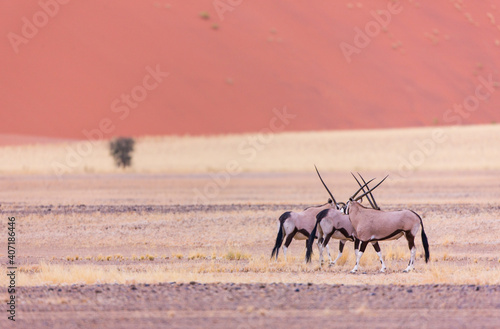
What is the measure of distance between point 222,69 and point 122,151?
13.9 meters

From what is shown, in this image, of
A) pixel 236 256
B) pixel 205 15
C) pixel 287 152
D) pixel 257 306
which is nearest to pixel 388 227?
pixel 236 256

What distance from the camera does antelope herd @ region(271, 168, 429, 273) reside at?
11.2 meters

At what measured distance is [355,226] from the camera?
11.4 metres

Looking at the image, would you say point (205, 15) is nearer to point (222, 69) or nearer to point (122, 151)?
point (222, 69)

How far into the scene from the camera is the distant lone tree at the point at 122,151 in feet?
126

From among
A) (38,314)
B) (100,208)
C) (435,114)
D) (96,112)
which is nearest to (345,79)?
(435,114)

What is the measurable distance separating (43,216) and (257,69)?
3381 centimetres

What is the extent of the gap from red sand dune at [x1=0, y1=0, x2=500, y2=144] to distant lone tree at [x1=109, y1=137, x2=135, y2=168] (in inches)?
282

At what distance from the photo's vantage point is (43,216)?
19.0 meters

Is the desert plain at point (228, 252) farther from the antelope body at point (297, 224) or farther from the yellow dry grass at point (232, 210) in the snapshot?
the antelope body at point (297, 224)

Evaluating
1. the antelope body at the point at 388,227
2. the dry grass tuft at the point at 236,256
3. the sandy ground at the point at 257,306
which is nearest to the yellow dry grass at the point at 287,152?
the dry grass tuft at the point at 236,256

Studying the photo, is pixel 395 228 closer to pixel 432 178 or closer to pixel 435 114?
pixel 432 178

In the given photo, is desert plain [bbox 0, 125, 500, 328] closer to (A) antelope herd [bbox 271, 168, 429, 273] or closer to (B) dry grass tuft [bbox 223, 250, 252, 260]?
(B) dry grass tuft [bbox 223, 250, 252, 260]

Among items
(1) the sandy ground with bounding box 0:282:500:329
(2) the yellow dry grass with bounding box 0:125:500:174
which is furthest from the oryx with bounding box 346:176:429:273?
(2) the yellow dry grass with bounding box 0:125:500:174
